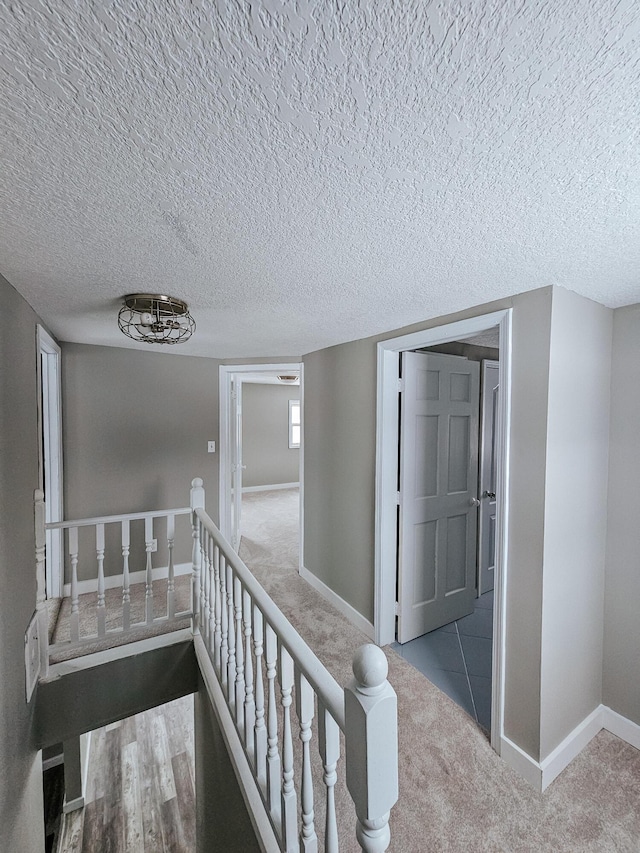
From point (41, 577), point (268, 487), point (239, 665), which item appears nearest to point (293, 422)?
point (268, 487)

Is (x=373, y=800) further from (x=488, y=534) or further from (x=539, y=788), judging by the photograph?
(x=488, y=534)

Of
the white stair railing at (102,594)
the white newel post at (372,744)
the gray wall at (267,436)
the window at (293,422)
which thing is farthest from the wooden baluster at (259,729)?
the window at (293,422)

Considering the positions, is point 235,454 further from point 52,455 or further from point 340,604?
point 340,604

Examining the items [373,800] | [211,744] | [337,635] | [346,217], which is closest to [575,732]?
[337,635]

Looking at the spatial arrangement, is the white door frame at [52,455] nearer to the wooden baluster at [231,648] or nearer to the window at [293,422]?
the wooden baluster at [231,648]

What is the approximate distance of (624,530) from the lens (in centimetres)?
191

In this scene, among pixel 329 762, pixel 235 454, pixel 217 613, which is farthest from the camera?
pixel 235 454

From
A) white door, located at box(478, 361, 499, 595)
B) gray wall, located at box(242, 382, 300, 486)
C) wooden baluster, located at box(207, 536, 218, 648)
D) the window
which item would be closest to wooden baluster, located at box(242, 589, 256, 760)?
wooden baluster, located at box(207, 536, 218, 648)

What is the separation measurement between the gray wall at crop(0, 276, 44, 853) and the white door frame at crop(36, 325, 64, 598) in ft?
3.34

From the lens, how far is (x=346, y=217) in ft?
3.51

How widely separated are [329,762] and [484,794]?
1.17m

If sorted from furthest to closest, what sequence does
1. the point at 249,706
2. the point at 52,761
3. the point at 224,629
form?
the point at 52,761 < the point at 224,629 < the point at 249,706

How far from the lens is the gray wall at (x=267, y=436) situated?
7.61 m

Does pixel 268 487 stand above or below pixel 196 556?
below
